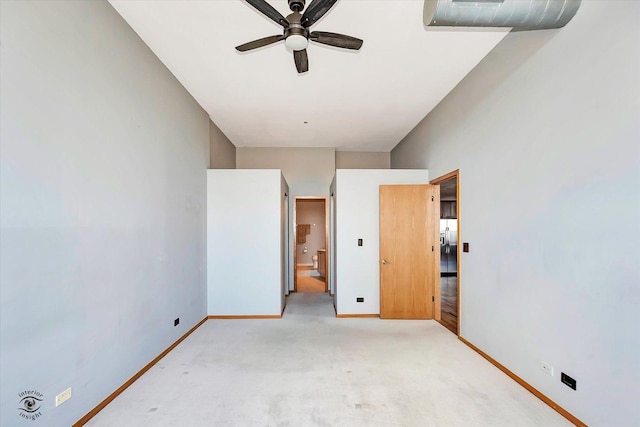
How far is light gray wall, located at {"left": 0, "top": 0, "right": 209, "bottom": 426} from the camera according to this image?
165 centimetres

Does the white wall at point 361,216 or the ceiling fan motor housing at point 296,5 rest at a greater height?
the ceiling fan motor housing at point 296,5

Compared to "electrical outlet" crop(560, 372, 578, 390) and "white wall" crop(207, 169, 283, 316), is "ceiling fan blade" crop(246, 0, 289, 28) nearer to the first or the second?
"white wall" crop(207, 169, 283, 316)

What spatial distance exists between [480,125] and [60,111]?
372 cm

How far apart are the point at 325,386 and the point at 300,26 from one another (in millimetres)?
2926

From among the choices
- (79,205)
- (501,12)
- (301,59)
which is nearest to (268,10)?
(301,59)

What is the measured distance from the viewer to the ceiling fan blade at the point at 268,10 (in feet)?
6.48

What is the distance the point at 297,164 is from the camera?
6590mm

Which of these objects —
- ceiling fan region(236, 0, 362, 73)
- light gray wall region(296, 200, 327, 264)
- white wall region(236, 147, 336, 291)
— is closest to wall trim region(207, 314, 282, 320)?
white wall region(236, 147, 336, 291)

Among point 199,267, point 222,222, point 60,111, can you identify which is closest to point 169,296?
point 199,267

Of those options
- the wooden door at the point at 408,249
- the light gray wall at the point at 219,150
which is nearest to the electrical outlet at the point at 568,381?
the wooden door at the point at 408,249

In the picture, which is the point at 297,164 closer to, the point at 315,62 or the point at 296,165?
the point at 296,165

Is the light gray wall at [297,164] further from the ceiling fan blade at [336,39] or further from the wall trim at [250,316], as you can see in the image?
the ceiling fan blade at [336,39]

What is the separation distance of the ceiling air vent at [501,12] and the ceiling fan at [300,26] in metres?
0.61

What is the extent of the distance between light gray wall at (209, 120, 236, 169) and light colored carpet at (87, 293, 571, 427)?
9.24ft
